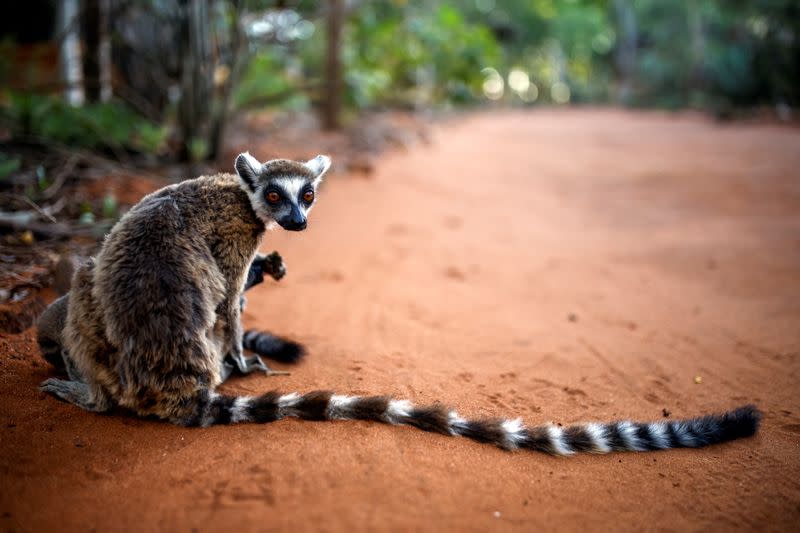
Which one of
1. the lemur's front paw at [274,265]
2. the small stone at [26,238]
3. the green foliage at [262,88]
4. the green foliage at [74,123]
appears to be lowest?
the small stone at [26,238]

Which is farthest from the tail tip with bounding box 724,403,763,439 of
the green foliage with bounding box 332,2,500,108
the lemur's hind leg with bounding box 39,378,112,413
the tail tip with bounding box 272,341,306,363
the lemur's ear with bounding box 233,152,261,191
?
the green foliage with bounding box 332,2,500,108

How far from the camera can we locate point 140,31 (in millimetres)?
9086

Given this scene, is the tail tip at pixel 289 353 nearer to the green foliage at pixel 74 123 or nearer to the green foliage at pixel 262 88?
the green foliage at pixel 74 123

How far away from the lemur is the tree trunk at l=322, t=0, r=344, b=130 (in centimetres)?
933

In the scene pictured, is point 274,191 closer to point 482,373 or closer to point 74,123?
point 482,373

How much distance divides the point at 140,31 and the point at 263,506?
8.96 metres

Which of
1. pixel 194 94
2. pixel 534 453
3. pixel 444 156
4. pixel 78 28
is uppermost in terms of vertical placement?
pixel 78 28

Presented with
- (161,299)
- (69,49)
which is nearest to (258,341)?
(161,299)

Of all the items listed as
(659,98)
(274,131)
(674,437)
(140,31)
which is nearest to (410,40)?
(274,131)

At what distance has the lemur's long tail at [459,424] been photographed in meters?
3.36

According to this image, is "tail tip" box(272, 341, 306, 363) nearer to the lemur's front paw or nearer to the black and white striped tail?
the black and white striped tail

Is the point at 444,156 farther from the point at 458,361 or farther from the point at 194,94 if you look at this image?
the point at 458,361

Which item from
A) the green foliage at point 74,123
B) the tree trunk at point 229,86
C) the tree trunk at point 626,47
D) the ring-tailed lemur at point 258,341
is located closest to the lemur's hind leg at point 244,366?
the ring-tailed lemur at point 258,341

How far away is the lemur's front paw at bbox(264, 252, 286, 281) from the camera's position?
4309 millimetres
